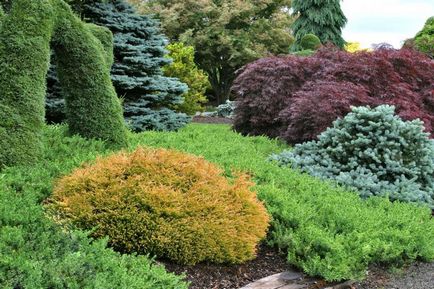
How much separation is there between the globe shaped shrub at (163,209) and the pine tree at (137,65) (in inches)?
280

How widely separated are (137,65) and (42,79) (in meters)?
6.10

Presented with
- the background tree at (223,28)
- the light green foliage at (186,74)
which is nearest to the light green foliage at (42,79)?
the light green foliage at (186,74)

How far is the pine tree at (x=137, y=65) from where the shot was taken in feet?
39.0

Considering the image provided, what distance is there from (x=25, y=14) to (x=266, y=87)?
5580mm

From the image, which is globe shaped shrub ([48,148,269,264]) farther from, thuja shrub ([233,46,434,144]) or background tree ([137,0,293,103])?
background tree ([137,0,293,103])

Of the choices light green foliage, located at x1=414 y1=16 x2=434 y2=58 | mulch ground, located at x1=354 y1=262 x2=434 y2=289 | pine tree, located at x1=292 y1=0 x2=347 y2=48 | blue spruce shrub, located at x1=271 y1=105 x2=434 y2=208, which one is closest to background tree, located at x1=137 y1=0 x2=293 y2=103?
pine tree, located at x1=292 y1=0 x2=347 y2=48

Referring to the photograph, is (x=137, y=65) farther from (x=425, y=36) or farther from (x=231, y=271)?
(x=425, y=36)

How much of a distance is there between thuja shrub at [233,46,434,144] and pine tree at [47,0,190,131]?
5.62ft

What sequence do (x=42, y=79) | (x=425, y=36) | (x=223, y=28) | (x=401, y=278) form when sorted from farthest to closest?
(x=223, y=28) → (x=425, y=36) → (x=42, y=79) → (x=401, y=278)

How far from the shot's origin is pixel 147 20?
→ 12406 mm

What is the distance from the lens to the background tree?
25938mm

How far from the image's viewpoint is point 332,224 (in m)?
5.45

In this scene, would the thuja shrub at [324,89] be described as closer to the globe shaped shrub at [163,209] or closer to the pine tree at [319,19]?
the globe shaped shrub at [163,209]

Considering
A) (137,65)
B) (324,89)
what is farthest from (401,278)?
(137,65)
